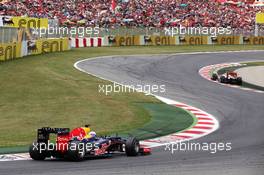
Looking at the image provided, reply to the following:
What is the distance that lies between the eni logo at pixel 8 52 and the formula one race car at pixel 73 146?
22626 mm

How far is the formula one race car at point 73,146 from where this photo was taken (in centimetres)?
1402

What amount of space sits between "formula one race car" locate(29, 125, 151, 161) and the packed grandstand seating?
39675 millimetres

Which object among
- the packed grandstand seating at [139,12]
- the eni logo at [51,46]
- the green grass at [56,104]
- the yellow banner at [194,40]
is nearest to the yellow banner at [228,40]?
the yellow banner at [194,40]

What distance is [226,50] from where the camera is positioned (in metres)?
56.5

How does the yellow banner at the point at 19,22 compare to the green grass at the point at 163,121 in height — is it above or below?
above

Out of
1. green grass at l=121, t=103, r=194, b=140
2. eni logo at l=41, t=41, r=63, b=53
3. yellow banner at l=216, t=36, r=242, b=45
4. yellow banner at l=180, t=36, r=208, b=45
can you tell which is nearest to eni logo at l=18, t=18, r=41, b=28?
eni logo at l=41, t=41, r=63, b=53

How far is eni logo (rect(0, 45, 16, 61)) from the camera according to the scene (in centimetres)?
3643

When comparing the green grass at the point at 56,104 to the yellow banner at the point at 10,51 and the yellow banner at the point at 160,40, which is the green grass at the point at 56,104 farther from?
the yellow banner at the point at 160,40

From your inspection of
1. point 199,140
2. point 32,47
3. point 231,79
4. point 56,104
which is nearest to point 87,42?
point 32,47

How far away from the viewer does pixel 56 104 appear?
23.2m

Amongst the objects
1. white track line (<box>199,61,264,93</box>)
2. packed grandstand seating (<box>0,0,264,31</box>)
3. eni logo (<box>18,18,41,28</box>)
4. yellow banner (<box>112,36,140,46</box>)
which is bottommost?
white track line (<box>199,61,264,93</box>)

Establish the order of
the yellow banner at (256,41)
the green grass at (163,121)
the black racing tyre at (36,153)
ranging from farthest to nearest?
the yellow banner at (256,41) → the green grass at (163,121) → the black racing tyre at (36,153)

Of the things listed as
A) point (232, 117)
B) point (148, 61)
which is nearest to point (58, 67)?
point (148, 61)

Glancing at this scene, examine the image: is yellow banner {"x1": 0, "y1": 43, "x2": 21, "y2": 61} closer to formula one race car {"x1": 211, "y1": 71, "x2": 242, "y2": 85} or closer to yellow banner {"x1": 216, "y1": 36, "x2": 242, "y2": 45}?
formula one race car {"x1": 211, "y1": 71, "x2": 242, "y2": 85}
